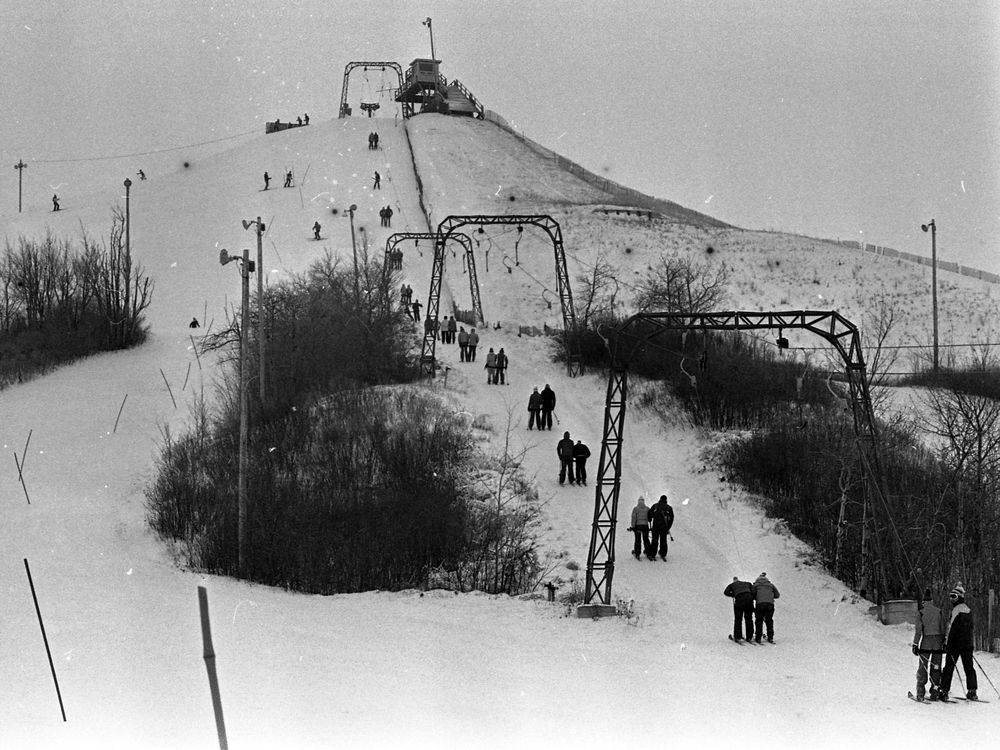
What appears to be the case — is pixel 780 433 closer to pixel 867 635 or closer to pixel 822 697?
pixel 867 635

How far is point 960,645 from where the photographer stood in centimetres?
1364

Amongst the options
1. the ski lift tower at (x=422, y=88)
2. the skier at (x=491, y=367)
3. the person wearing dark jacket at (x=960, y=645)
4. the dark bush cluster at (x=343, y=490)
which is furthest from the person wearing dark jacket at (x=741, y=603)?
the ski lift tower at (x=422, y=88)

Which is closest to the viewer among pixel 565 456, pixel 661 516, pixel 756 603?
pixel 756 603

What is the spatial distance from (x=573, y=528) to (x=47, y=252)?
35.0 m

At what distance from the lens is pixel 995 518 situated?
23.9 m

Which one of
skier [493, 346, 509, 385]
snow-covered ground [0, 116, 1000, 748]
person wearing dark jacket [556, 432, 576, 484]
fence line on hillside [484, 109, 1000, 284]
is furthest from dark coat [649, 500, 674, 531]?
fence line on hillside [484, 109, 1000, 284]

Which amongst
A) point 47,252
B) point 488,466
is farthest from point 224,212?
point 488,466

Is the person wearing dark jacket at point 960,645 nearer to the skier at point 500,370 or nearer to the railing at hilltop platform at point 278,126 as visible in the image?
the skier at point 500,370

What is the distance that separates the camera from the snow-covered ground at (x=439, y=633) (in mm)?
12766

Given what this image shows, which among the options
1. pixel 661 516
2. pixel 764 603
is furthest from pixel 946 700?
pixel 661 516

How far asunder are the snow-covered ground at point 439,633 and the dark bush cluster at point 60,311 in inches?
54.2

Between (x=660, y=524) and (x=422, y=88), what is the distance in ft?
296

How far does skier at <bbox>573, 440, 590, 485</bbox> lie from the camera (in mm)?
26078

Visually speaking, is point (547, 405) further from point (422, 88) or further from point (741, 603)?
point (422, 88)
